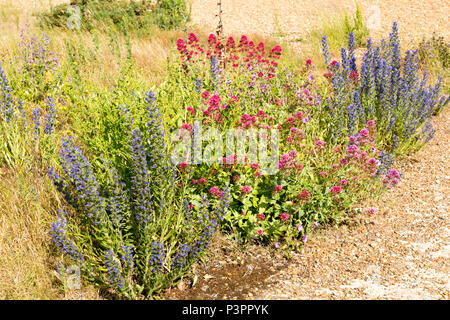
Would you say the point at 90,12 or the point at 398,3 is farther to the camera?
the point at 398,3

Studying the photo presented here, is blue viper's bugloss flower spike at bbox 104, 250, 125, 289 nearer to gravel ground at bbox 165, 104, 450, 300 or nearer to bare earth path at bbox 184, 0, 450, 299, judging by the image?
gravel ground at bbox 165, 104, 450, 300

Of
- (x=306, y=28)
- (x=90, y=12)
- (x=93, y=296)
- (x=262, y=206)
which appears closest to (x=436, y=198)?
(x=262, y=206)

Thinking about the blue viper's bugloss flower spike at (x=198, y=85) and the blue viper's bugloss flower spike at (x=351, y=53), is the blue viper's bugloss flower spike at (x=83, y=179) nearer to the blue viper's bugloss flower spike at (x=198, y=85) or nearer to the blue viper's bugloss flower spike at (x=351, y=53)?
the blue viper's bugloss flower spike at (x=198, y=85)

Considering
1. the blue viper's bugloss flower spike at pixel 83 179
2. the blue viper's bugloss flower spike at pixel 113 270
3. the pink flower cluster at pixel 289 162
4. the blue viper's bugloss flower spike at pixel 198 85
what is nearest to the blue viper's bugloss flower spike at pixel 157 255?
the blue viper's bugloss flower spike at pixel 113 270

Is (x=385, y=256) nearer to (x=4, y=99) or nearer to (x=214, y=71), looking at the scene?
(x=214, y=71)

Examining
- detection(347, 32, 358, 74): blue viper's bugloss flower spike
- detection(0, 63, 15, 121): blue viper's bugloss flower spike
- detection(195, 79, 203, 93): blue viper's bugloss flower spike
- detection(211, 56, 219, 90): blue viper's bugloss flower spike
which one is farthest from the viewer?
Result: detection(347, 32, 358, 74): blue viper's bugloss flower spike

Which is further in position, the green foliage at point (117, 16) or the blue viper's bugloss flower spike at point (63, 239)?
the green foliage at point (117, 16)

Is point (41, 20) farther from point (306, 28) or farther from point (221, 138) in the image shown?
point (221, 138)

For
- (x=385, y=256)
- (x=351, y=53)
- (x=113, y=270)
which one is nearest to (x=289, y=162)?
(x=385, y=256)

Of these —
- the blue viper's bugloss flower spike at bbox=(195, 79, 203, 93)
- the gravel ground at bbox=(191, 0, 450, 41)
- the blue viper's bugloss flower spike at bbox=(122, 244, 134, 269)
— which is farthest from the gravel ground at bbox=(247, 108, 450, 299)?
the gravel ground at bbox=(191, 0, 450, 41)

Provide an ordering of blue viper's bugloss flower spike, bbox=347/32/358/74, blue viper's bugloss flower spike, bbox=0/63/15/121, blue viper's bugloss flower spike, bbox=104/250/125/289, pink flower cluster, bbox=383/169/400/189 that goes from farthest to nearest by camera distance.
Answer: blue viper's bugloss flower spike, bbox=347/32/358/74 < blue viper's bugloss flower spike, bbox=0/63/15/121 < pink flower cluster, bbox=383/169/400/189 < blue viper's bugloss flower spike, bbox=104/250/125/289

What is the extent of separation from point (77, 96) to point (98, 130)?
3.10ft

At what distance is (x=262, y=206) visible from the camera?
3.21 meters

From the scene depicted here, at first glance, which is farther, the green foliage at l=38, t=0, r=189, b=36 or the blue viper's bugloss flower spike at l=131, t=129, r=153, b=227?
the green foliage at l=38, t=0, r=189, b=36
